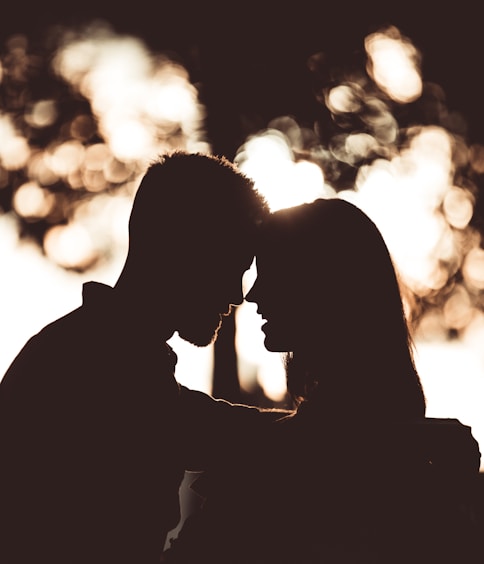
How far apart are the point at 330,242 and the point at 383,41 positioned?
7867mm

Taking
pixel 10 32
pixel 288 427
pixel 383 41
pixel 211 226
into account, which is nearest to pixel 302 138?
pixel 383 41

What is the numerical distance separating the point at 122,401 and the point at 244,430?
726mm

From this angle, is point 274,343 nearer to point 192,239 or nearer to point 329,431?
point 329,431

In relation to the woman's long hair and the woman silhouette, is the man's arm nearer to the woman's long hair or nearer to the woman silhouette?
the woman silhouette

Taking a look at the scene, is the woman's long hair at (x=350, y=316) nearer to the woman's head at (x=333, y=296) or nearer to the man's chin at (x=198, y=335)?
the woman's head at (x=333, y=296)

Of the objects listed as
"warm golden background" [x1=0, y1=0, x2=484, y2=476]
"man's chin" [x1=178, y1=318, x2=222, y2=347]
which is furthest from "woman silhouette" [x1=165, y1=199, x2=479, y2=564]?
"warm golden background" [x1=0, y1=0, x2=484, y2=476]

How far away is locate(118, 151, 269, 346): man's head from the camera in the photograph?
4.44 meters

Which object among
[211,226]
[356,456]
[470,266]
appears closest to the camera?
[356,456]

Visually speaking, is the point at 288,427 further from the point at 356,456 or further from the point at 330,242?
the point at 330,242

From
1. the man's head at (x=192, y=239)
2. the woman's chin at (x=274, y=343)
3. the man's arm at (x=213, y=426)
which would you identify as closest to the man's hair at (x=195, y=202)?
the man's head at (x=192, y=239)

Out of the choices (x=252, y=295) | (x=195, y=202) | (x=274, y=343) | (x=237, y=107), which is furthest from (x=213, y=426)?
(x=237, y=107)

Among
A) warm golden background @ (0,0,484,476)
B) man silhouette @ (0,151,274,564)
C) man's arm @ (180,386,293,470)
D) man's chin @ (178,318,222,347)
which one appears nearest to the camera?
man silhouette @ (0,151,274,564)

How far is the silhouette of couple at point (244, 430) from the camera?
356 centimetres

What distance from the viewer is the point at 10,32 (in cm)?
1041
